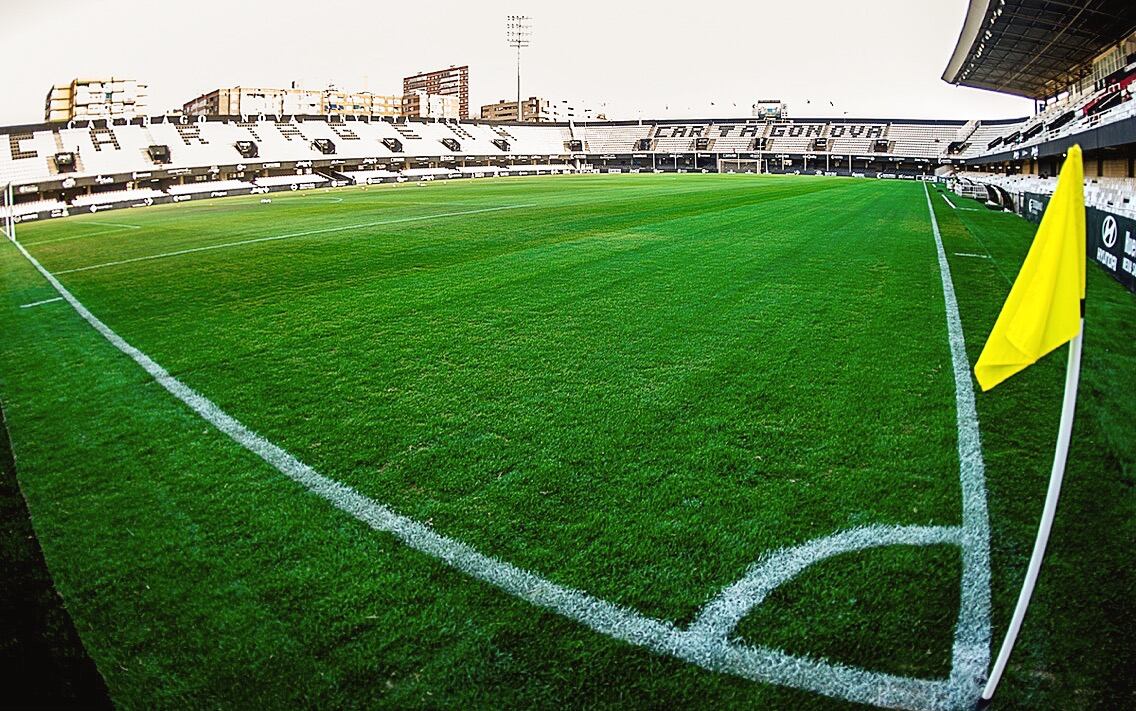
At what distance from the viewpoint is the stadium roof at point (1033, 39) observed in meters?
31.7

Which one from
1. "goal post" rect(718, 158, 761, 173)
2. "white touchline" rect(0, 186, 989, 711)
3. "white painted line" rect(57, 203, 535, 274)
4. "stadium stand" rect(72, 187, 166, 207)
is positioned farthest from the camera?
"goal post" rect(718, 158, 761, 173)

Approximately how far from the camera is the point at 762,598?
2.84 meters

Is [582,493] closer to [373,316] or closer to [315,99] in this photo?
[373,316]

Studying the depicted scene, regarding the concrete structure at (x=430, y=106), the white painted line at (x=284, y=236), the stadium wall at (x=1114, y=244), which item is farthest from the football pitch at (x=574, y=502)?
the concrete structure at (x=430, y=106)

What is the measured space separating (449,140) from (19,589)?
84.0m

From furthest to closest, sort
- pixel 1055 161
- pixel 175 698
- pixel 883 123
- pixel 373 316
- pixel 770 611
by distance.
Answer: pixel 883 123 < pixel 1055 161 < pixel 373 316 < pixel 770 611 < pixel 175 698

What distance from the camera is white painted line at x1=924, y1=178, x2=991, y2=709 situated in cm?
243

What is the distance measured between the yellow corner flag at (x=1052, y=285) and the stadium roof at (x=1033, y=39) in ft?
122

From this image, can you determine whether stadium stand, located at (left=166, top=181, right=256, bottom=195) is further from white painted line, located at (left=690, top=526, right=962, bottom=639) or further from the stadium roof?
white painted line, located at (left=690, top=526, right=962, bottom=639)

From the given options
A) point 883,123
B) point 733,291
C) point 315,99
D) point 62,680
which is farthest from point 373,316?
point 315,99

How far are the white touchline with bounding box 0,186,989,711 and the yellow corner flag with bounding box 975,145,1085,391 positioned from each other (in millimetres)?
1036

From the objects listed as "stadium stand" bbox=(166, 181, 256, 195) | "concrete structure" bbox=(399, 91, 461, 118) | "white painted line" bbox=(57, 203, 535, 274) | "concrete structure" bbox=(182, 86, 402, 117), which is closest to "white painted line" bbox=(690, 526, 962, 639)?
"white painted line" bbox=(57, 203, 535, 274)

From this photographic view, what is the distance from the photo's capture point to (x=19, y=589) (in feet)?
9.84

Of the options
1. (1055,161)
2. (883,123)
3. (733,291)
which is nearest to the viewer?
(733,291)
